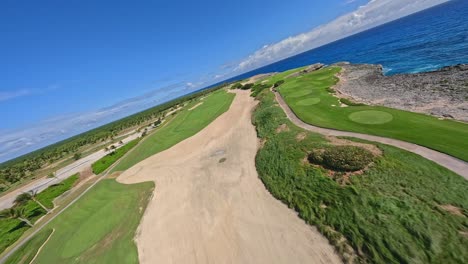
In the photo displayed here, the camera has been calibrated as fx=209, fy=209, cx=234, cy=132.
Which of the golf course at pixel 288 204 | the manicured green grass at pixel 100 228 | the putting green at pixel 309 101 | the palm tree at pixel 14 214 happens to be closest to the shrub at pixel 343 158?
the golf course at pixel 288 204

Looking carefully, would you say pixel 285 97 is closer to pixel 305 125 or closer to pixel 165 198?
pixel 305 125

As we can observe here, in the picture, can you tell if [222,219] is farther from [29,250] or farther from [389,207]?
[29,250]

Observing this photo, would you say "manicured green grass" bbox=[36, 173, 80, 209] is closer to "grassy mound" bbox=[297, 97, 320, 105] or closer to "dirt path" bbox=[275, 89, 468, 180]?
"dirt path" bbox=[275, 89, 468, 180]

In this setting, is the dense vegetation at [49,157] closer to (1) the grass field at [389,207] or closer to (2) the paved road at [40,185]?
(2) the paved road at [40,185]

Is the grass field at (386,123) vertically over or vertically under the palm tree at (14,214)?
under

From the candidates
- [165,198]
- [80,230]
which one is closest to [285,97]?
[165,198]

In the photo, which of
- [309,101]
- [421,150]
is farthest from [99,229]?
[309,101]
